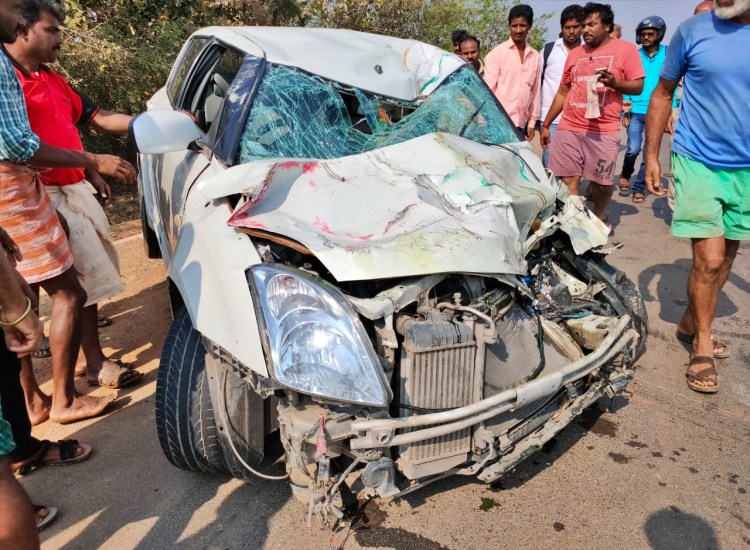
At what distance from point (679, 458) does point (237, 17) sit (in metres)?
8.53

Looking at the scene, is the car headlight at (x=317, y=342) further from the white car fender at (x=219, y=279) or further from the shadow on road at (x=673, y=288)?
the shadow on road at (x=673, y=288)

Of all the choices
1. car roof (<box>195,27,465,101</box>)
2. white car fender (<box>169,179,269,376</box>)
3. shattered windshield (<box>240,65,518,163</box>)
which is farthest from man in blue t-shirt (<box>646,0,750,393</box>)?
white car fender (<box>169,179,269,376</box>)

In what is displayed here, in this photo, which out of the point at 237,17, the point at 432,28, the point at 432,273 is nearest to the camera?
the point at 432,273

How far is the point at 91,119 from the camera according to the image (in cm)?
340

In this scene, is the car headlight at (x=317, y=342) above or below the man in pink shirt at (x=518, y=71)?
below

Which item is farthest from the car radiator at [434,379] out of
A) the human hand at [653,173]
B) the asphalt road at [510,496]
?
the human hand at [653,173]

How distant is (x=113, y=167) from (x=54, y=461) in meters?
1.44

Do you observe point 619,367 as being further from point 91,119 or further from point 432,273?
point 91,119

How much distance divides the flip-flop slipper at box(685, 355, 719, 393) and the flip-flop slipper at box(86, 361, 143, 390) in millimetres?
3216

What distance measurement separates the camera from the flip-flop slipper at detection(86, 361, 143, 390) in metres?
3.16

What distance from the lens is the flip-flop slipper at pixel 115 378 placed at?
10.4ft

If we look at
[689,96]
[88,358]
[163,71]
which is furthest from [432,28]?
[88,358]

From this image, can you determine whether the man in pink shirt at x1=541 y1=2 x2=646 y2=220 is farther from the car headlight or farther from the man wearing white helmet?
the car headlight

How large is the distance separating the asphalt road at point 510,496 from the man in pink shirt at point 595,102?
2.33m
